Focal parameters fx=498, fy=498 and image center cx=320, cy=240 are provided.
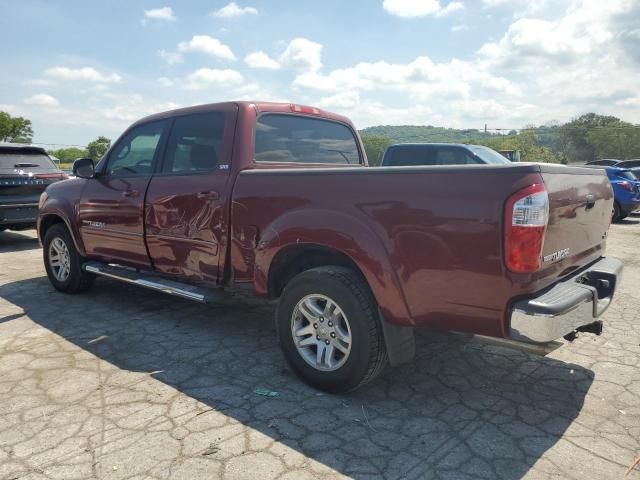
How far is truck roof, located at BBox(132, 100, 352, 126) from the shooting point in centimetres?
396

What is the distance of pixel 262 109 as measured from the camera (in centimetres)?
400

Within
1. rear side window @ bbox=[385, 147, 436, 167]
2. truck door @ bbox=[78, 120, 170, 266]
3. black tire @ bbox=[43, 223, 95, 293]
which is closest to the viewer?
truck door @ bbox=[78, 120, 170, 266]

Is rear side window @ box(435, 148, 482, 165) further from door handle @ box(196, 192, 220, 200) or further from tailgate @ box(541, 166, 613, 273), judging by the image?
door handle @ box(196, 192, 220, 200)

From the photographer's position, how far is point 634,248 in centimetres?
902

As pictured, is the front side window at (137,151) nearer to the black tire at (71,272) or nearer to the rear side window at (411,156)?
the black tire at (71,272)

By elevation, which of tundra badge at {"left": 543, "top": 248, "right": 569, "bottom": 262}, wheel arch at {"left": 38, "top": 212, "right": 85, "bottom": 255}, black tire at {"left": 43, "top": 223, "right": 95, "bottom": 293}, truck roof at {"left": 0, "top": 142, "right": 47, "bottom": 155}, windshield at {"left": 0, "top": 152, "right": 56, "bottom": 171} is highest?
truck roof at {"left": 0, "top": 142, "right": 47, "bottom": 155}

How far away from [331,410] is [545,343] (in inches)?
50.1

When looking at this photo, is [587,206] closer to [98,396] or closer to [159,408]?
[159,408]

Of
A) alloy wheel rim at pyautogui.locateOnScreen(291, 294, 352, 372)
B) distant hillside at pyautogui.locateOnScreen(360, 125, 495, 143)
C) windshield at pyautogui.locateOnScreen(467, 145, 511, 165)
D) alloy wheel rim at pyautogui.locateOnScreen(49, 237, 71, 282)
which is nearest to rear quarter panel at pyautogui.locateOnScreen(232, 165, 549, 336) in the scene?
alloy wheel rim at pyautogui.locateOnScreen(291, 294, 352, 372)

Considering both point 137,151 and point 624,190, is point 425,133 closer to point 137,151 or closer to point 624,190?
point 624,190

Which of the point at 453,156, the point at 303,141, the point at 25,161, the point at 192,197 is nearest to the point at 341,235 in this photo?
the point at 192,197

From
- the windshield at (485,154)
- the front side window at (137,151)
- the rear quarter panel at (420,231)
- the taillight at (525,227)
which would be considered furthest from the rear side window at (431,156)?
the taillight at (525,227)

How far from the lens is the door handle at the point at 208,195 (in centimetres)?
373

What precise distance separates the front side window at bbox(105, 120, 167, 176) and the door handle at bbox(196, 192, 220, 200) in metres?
0.88
